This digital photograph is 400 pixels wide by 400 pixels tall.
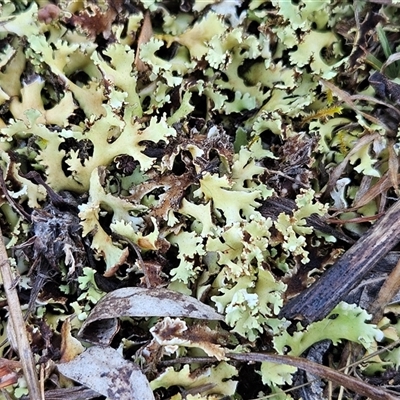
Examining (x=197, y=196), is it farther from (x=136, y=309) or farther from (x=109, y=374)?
(x=109, y=374)

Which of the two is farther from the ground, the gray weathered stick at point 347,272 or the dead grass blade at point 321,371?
the gray weathered stick at point 347,272

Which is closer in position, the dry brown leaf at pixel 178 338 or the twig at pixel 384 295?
the dry brown leaf at pixel 178 338

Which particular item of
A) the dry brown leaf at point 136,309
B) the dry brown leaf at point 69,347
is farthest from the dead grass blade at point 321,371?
the dry brown leaf at point 69,347

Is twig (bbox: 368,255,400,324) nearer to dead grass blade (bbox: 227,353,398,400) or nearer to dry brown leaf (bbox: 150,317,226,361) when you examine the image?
dead grass blade (bbox: 227,353,398,400)

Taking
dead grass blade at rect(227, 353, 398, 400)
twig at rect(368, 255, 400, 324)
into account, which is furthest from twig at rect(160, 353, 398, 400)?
twig at rect(368, 255, 400, 324)

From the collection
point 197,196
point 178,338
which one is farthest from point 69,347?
point 197,196

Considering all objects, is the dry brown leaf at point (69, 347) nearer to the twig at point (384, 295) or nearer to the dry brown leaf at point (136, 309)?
the dry brown leaf at point (136, 309)

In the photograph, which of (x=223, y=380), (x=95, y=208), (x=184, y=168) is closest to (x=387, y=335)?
(x=223, y=380)
